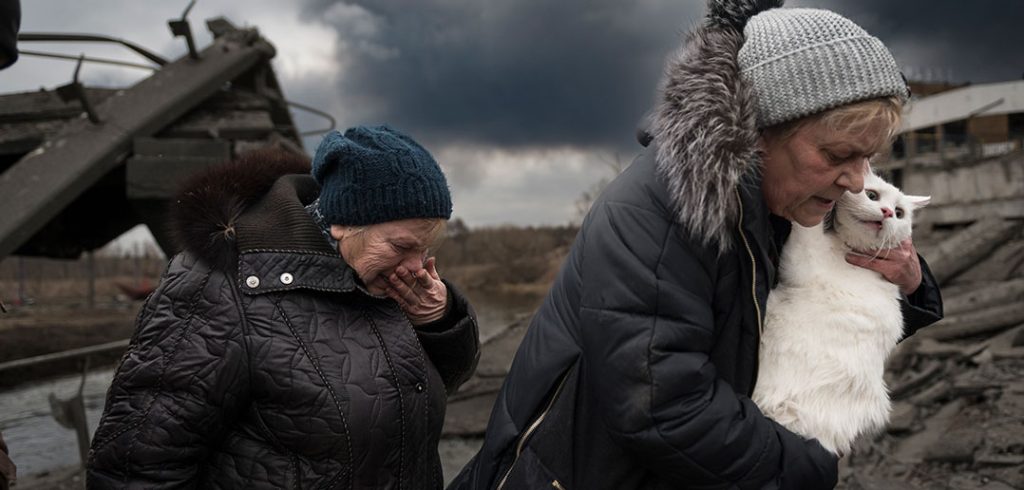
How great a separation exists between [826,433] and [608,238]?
2.42ft

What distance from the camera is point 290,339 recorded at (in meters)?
1.79

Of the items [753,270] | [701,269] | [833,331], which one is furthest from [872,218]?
[701,269]

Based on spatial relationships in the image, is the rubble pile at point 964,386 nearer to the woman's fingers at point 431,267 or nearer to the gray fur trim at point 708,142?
the woman's fingers at point 431,267

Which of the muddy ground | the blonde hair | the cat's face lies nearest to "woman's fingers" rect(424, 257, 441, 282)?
the blonde hair

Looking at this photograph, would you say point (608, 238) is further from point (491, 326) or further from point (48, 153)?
point (491, 326)

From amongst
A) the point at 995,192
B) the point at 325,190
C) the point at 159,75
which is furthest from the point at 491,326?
the point at 325,190

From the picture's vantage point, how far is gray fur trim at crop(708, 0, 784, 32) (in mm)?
1727

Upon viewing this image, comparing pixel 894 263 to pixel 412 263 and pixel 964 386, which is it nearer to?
Result: pixel 412 263

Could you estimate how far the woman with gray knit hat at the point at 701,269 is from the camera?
1.51m

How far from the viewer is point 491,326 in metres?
18.0

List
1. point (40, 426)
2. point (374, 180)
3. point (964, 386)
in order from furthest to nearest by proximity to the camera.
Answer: point (40, 426) → point (964, 386) → point (374, 180)

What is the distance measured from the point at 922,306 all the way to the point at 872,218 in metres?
0.39

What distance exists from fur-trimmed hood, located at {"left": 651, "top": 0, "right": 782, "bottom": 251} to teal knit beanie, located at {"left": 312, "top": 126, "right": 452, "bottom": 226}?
65 cm

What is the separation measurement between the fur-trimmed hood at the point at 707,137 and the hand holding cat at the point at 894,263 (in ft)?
1.91
